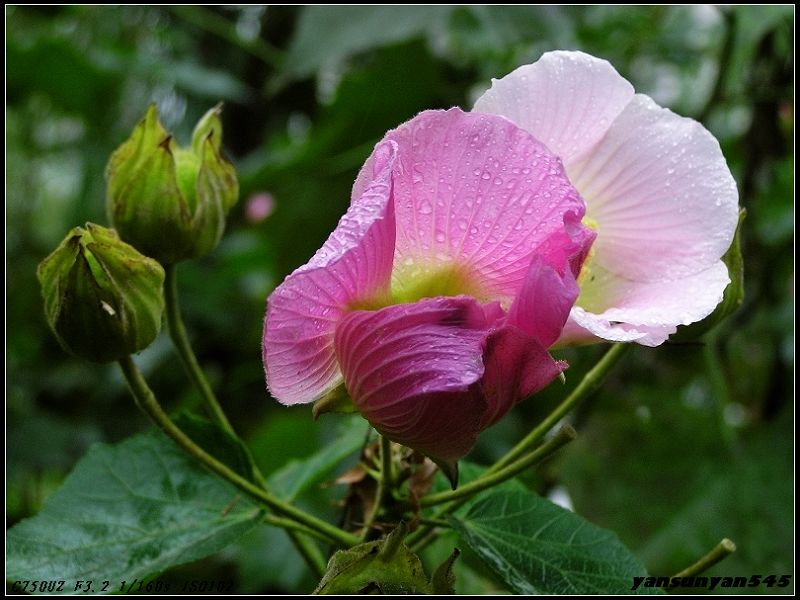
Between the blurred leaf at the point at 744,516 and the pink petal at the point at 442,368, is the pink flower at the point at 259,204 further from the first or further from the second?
the pink petal at the point at 442,368

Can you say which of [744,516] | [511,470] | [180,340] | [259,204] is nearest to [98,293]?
[180,340]

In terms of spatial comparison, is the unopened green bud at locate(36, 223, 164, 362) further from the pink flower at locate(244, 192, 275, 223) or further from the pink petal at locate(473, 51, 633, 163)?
the pink flower at locate(244, 192, 275, 223)

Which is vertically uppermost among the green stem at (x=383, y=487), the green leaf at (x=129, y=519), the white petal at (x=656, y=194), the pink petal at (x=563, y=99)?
the pink petal at (x=563, y=99)

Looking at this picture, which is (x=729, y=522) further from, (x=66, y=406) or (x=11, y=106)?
(x=11, y=106)

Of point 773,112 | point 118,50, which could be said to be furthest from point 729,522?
point 118,50

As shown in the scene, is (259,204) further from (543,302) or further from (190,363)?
(543,302)

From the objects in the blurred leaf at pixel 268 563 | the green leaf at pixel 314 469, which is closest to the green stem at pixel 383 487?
the green leaf at pixel 314 469
